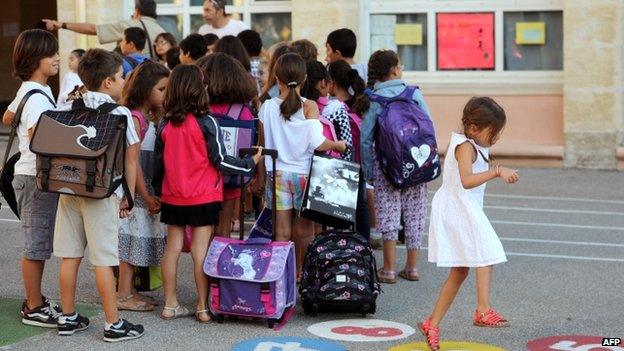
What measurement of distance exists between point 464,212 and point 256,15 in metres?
10.3

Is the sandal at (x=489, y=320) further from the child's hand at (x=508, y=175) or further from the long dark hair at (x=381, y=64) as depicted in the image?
the long dark hair at (x=381, y=64)

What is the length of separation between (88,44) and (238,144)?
9.82 m

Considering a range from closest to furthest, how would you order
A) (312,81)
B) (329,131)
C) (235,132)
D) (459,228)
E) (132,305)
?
(459,228)
(132,305)
(235,132)
(329,131)
(312,81)

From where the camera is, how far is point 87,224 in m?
7.38

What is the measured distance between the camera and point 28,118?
769cm

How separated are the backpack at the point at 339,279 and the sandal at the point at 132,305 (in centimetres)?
100

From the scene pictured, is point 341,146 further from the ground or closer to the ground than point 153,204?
further from the ground

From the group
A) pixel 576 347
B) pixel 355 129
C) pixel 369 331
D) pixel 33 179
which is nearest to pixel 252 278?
pixel 369 331

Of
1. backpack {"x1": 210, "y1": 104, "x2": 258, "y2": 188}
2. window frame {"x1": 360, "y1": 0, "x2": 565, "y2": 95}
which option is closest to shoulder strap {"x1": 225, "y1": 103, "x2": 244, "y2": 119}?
backpack {"x1": 210, "y1": 104, "x2": 258, "y2": 188}

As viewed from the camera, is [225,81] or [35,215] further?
[225,81]

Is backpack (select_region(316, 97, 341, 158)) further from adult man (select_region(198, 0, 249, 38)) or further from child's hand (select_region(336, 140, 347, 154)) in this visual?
adult man (select_region(198, 0, 249, 38))

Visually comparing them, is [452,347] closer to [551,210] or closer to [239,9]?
[551,210]

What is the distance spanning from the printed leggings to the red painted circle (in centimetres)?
194

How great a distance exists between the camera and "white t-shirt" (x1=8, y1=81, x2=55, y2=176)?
7664 mm
